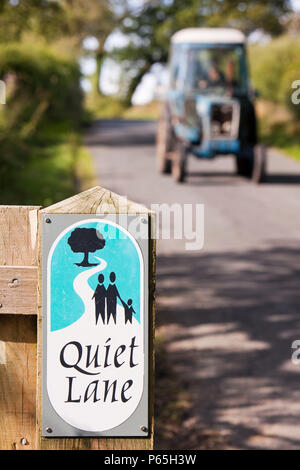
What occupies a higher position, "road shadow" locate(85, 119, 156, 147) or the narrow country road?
"road shadow" locate(85, 119, 156, 147)

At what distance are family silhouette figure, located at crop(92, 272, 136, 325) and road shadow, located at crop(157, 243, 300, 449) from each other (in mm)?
2746

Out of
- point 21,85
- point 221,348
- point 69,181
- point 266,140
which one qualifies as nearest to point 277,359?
point 221,348

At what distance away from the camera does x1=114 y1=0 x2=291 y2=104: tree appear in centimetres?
3083

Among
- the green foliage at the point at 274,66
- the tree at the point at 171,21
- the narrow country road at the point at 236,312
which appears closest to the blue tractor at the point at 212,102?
the narrow country road at the point at 236,312

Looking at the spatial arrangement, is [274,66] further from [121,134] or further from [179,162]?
[179,162]

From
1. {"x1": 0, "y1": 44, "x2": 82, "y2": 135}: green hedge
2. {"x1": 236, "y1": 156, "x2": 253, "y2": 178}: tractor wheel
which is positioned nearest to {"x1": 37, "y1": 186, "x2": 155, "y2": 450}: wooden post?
{"x1": 0, "y1": 44, "x2": 82, "y2": 135}: green hedge

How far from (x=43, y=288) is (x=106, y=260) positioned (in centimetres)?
19

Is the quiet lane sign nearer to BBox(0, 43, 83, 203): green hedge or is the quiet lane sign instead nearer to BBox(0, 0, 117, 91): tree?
BBox(0, 43, 83, 203): green hedge

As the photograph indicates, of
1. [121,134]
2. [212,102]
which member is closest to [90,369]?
[212,102]

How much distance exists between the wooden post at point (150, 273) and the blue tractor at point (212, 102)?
12.9 meters

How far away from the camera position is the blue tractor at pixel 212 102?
50.2 ft

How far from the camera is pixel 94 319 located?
2.21 metres

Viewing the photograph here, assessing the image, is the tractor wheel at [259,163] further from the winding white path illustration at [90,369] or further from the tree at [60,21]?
the winding white path illustration at [90,369]

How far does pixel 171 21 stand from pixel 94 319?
38.6m
